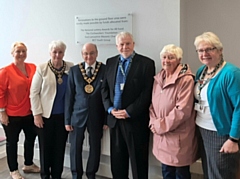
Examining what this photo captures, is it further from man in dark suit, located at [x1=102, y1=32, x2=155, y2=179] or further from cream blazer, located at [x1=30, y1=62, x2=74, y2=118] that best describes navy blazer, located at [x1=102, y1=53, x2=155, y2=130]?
cream blazer, located at [x1=30, y1=62, x2=74, y2=118]

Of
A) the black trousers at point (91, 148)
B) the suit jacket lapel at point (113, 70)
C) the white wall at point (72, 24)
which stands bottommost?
the black trousers at point (91, 148)

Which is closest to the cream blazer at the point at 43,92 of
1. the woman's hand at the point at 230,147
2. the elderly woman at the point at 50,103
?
the elderly woman at the point at 50,103

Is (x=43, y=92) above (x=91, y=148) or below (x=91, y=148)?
above

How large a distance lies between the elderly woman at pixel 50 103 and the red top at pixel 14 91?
190 millimetres

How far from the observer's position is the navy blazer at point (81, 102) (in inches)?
104

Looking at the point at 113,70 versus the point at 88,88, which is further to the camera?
the point at 88,88

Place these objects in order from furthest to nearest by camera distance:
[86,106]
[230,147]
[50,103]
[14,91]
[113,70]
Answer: [14,91], [50,103], [86,106], [113,70], [230,147]

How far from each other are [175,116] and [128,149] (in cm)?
62

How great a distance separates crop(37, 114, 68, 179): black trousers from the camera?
2799mm

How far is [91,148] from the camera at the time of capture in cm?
272

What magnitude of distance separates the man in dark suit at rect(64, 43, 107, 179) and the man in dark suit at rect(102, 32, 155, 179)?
145mm

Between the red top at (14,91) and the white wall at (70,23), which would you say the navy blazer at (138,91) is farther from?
the red top at (14,91)

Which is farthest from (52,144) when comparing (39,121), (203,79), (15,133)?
(203,79)

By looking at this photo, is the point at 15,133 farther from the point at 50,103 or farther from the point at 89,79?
the point at 89,79
